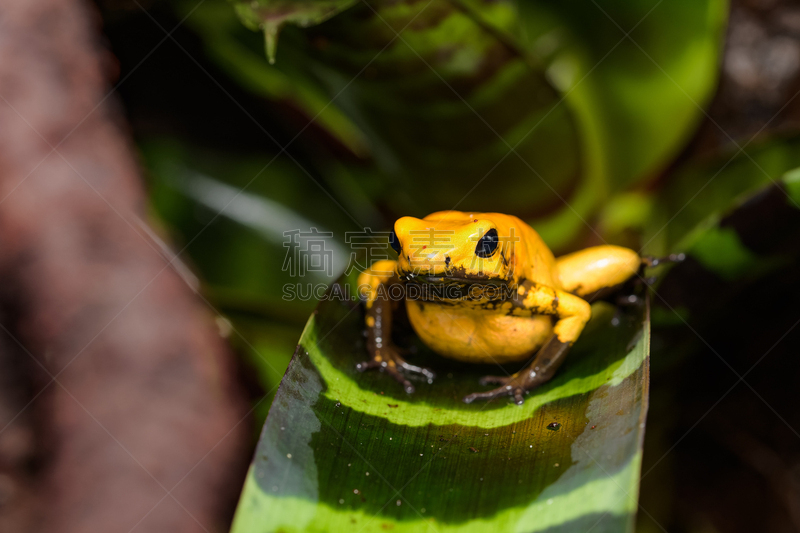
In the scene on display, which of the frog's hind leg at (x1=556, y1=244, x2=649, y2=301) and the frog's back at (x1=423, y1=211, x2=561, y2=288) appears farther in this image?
the frog's hind leg at (x1=556, y1=244, x2=649, y2=301)

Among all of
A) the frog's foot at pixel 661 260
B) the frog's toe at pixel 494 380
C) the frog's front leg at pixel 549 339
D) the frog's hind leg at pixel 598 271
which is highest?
the frog's foot at pixel 661 260

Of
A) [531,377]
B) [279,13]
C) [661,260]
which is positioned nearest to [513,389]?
[531,377]

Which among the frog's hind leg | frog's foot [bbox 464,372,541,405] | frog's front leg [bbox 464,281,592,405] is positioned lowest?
frog's foot [bbox 464,372,541,405]

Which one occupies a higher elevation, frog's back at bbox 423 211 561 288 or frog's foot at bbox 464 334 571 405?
frog's back at bbox 423 211 561 288

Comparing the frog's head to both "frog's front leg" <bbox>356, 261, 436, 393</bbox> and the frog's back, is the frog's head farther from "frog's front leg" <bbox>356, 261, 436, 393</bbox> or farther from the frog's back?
"frog's front leg" <bbox>356, 261, 436, 393</bbox>

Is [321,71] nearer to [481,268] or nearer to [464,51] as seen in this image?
[464,51]

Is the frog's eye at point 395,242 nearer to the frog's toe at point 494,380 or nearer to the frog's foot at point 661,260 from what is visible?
the frog's toe at point 494,380

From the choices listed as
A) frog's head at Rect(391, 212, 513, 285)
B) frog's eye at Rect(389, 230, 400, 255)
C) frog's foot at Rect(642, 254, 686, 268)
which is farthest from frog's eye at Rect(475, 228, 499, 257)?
frog's foot at Rect(642, 254, 686, 268)

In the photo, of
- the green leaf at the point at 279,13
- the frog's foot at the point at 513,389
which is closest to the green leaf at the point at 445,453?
the frog's foot at the point at 513,389
